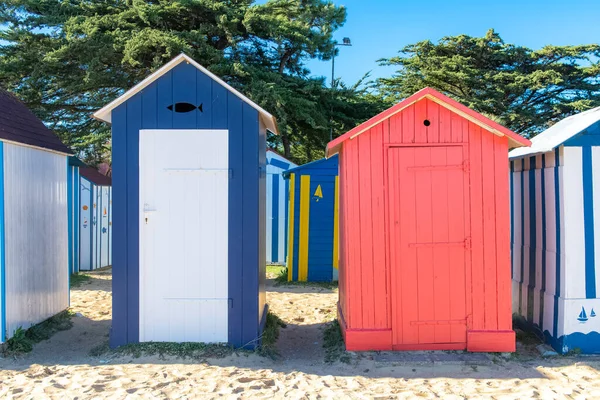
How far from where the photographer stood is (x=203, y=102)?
580 cm

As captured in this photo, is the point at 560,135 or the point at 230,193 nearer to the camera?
the point at 230,193

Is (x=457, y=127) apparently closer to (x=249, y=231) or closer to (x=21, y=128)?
(x=249, y=231)

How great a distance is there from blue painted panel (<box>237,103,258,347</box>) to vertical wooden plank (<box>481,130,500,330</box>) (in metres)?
2.51

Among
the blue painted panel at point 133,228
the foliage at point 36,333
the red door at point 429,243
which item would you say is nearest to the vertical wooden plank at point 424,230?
the red door at point 429,243

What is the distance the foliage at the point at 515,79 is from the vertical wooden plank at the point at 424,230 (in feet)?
52.5

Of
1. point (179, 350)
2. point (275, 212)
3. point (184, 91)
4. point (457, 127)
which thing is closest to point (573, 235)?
point (457, 127)

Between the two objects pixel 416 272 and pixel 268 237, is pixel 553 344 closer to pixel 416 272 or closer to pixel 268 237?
pixel 416 272

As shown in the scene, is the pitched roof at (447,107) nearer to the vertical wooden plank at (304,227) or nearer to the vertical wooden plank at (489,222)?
the vertical wooden plank at (489,222)

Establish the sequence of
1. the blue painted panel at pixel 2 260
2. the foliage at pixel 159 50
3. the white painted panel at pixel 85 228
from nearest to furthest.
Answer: the blue painted panel at pixel 2 260 < the white painted panel at pixel 85 228 < the foliage at pixel 159 50

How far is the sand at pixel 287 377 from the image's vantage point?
4.62 m

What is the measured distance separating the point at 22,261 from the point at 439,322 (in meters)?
5.02

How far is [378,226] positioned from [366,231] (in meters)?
0.14

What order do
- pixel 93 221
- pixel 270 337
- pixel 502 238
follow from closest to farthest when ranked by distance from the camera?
pixel 502 238
pixel 270 337
pixel 93 221

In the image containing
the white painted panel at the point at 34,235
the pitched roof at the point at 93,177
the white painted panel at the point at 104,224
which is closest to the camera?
the white painted panel at the point at 34,235
